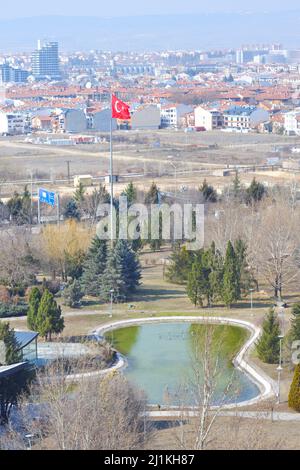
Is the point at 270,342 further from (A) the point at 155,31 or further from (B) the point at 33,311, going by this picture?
(A) the point at 155,31

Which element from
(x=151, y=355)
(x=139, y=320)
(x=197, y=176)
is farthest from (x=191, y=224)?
(x=197, y=176)

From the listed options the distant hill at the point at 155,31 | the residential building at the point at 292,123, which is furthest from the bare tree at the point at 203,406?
the distant hill at the point at 155,31

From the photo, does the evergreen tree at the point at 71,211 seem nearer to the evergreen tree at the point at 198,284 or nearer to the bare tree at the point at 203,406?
the evergreen tree at the point at 198,284

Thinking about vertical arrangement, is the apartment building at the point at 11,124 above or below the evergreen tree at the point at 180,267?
above

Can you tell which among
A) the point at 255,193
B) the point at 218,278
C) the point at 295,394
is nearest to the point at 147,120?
the point at 255,193

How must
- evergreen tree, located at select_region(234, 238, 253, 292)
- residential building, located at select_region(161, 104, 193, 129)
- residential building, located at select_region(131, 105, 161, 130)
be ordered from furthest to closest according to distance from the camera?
1. residential building, located at select_region(161, 104, 193, 129)
2. residential building, located at select_region(131, 105, 161, 130)
3. evergreen tree, located at select_region(234, 238, 253, 292)

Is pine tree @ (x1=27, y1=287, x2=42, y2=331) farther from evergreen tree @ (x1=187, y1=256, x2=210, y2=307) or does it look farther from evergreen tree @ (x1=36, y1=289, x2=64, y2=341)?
evergreen tree @ (x1=187, y1=256, x2=210, y2=307)

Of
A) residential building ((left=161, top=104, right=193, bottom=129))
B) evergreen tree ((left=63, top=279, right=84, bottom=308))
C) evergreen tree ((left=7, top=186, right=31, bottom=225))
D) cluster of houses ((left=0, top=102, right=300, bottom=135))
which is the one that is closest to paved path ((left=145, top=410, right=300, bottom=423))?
evergreen tree ((left=63, top=279, right=84, bottom=308))
